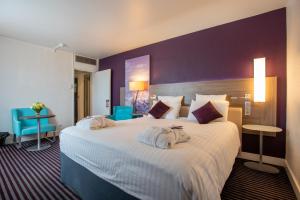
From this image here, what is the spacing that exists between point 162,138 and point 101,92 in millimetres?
4603

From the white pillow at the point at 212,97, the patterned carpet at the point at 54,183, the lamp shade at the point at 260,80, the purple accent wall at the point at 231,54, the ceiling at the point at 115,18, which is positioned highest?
the ceiling at the point at 115,18

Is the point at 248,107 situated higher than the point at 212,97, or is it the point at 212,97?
the point at 212,97

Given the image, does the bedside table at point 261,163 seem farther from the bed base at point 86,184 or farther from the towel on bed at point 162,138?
the bed base at point 86,184

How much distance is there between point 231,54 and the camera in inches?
118

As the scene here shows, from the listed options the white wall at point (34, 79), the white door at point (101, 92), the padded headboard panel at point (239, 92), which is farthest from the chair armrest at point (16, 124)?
the padded headboard panel at point (239, 92)

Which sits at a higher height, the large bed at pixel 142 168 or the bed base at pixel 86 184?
the large bed at pixel 142 168

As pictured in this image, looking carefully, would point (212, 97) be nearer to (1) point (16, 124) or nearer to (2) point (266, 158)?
(2) point (266, 158)

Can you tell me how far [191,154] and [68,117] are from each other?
189 inches

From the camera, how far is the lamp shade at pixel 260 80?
8.18 ft

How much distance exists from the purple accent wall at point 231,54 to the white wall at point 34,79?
8.75ft

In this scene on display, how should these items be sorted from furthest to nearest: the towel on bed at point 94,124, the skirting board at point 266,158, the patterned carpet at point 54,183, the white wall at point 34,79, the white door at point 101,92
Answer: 1. the white door at point 101,92
2. the white wall at point 34,79
3. the skirting board at point 266,158
4. the towel on bed at point 94,124
5. the patterned carpet at point 54,183

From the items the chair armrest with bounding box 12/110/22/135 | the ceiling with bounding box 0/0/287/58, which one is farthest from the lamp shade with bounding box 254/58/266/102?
the chair armrest with bounding box 12/110/22/135

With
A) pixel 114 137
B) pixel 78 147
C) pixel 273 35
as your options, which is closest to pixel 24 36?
pixel 78 147

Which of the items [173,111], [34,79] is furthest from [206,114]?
[34,79]
